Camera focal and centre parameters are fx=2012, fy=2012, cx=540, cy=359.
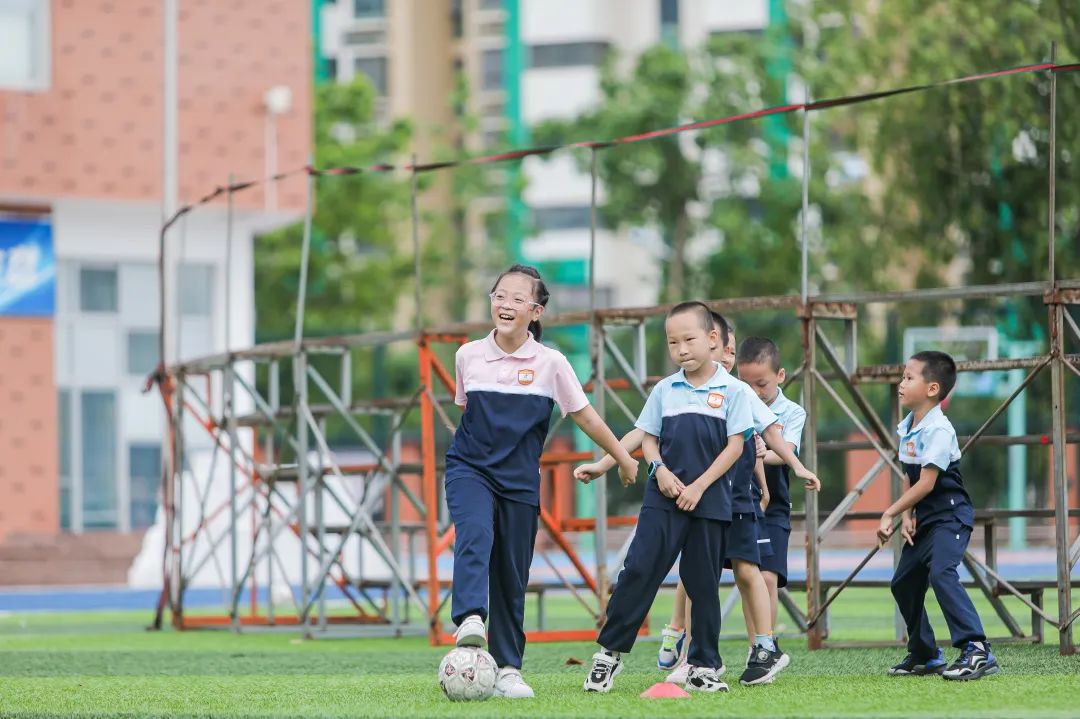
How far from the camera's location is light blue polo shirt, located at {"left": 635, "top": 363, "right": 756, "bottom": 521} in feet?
26.4

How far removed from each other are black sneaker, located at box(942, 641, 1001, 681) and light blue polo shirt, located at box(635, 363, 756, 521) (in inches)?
48.5

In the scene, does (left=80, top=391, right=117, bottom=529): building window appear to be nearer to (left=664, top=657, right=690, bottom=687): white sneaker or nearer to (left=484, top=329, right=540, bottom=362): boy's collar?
(left=484, top=329, right=540, bottom=362): boy's collar

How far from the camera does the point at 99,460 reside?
3042 centimetres

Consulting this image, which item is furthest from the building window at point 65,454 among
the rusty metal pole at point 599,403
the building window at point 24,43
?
the rusty metal pole at point 599,403

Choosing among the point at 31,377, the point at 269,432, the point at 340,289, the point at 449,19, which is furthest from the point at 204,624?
the point at 449,19

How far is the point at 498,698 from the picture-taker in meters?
7.86

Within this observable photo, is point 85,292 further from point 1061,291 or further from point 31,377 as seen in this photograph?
point 1061,291

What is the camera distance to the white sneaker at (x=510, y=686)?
7.91 meters

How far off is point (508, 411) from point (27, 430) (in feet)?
73.2

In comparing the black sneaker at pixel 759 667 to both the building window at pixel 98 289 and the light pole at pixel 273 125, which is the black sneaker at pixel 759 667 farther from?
the building window at pixel 98 289

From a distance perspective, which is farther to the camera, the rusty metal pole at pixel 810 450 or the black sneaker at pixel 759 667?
the rusty metal pole at pixel 810 450

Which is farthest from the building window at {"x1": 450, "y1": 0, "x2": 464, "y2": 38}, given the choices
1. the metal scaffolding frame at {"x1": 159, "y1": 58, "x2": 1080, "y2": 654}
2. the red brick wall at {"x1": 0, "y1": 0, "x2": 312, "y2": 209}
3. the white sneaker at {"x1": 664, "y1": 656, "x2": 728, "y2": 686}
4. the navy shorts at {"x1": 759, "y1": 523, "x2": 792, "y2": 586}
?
the white sneaker at {"x1": 664, "y1": 656, "x2": 728, "y2": 686}

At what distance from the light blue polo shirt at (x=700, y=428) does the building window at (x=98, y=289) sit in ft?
74.8

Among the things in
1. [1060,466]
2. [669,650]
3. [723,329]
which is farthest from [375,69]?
[723,329]
